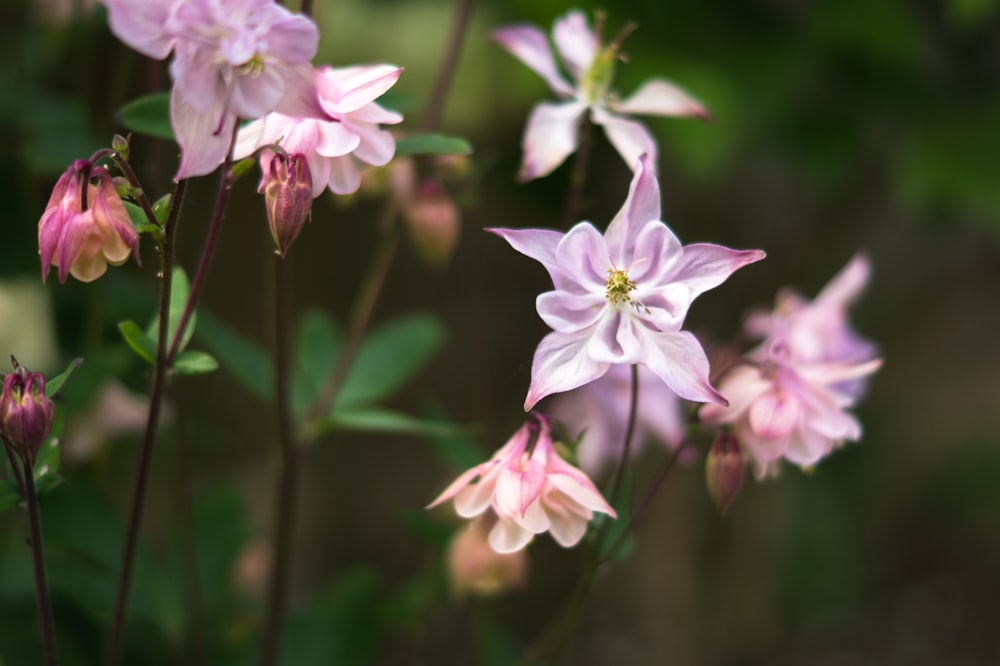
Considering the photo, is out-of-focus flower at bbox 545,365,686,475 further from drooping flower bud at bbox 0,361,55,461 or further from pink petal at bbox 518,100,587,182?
drooping flower bud at bbox 0,361,55,461

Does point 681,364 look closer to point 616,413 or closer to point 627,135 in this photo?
point 627,135

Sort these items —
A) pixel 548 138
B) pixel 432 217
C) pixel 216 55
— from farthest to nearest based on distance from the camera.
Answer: pixel 432 217
pixel 548 138
pixel 216 55

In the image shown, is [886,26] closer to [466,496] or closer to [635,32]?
[635,32]

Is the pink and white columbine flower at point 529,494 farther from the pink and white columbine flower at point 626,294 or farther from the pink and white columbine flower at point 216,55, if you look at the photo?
the pink and white columbine flower at point 216,55

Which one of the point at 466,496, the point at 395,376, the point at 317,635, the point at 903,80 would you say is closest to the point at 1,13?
the point at 395,376

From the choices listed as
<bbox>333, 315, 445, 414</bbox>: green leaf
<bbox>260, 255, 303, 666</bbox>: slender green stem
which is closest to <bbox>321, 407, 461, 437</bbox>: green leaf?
<bbox>260, 255, 303, 666</bbox>: slender green stem

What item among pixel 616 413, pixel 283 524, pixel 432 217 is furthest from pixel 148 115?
pixel 616 413
